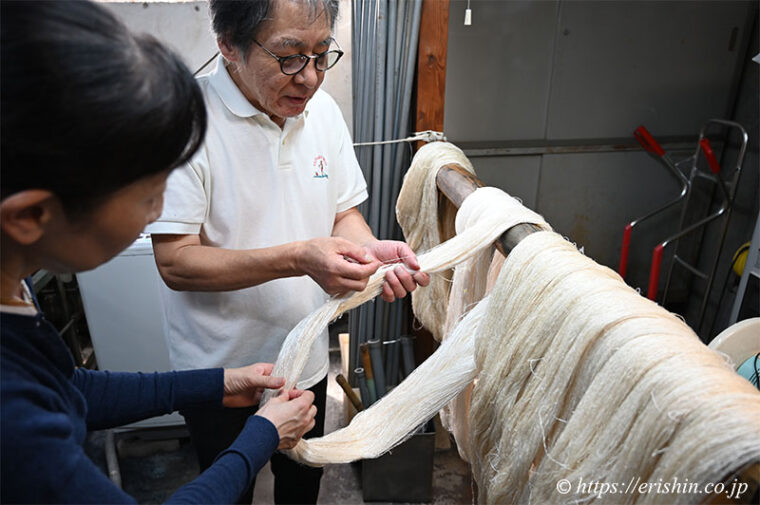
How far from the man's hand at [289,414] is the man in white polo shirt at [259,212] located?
28 centimetres

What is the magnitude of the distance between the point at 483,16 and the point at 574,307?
2.64m

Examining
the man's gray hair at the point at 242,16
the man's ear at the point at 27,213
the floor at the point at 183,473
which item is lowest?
the floor at the point at 183,473

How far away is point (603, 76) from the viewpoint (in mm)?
3350

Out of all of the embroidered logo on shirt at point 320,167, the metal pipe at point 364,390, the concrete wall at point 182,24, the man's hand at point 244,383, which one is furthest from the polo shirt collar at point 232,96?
the metal pipe at point 364,390

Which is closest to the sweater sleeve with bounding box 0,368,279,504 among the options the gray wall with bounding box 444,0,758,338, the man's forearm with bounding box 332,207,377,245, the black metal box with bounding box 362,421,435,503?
the man's forearm with bounding box 332,207,377,245

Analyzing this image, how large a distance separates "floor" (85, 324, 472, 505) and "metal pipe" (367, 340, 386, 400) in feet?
1.31

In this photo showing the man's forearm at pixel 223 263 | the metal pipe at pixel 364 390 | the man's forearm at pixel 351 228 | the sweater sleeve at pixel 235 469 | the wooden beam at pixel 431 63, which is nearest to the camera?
the sweater sleeve at pixel 235 469

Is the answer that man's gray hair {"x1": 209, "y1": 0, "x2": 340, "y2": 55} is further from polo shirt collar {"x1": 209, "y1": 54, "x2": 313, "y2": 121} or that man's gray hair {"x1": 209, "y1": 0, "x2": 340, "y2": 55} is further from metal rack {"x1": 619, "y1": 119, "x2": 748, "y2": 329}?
metal rack {"x1": 619, "y1": 119, "x2": 748, "y2": 329}

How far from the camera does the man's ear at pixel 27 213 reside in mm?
576

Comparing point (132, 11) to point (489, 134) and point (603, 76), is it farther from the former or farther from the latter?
point (603, 76)

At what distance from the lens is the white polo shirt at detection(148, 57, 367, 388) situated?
4.33 feet

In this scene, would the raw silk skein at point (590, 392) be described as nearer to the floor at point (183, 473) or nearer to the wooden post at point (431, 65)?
the wooden post at point (431, 65)

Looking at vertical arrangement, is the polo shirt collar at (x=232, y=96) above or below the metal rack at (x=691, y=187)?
above

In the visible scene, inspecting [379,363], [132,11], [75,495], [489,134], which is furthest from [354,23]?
[75,495]
